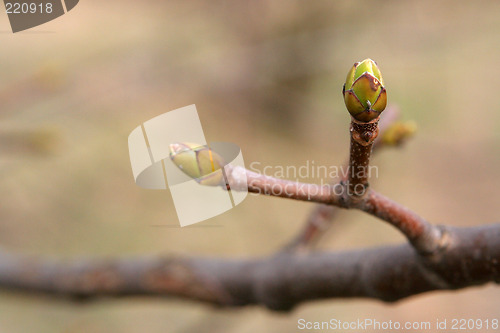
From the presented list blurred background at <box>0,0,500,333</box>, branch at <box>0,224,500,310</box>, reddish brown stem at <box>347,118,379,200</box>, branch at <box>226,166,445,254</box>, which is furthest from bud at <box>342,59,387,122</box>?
blurred background at <box>0,0,500,333</box>

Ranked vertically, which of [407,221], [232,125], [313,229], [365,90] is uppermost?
[365,90]

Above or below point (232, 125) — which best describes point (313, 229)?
above

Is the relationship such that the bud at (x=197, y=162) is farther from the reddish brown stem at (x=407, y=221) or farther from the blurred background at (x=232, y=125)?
the blurred background at (x=232, y=125)

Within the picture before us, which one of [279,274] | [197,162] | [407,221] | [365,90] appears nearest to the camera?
[365,90]

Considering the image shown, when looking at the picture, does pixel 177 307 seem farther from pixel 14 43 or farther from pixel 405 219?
pixel 405 219

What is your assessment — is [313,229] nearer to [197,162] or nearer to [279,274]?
[279,274]

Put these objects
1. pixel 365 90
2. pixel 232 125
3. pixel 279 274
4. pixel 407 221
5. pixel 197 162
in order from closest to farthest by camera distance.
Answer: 1. pixel 365 90
2. pixel 197 162
3. pixel 407 221
4. pixel 279 274
5. pixel 232 125

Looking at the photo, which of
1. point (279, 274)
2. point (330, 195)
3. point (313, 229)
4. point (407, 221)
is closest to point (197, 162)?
point (330, 195)
